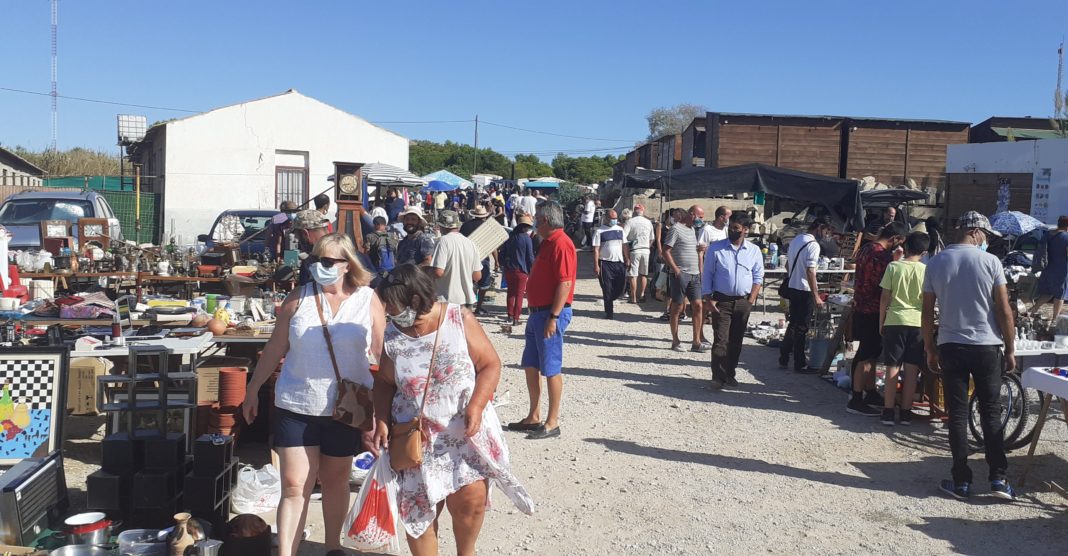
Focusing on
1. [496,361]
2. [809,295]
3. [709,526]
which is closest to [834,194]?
[809,295]

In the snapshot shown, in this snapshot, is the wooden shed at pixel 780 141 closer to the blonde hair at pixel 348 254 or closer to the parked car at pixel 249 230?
the parked car at pixel 249 230

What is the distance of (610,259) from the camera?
44.5ft

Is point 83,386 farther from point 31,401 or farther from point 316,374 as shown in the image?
point 316,374

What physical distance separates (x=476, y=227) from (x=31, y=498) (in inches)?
295

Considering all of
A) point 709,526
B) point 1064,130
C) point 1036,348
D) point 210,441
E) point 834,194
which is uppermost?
point 1064,130

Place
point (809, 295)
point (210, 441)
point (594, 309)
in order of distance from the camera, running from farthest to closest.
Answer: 1. point (594, 309)
2. point (809, 295)
3. point (210, 441)

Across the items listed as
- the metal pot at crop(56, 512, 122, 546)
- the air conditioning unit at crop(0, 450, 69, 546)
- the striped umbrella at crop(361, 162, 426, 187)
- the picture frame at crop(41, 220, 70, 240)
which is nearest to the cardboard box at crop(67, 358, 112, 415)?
the air conditioning unit at crop(0, 450, 69, 546)

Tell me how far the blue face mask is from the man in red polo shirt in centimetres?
275

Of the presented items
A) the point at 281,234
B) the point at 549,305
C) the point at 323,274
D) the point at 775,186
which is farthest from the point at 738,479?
the point at 775,186

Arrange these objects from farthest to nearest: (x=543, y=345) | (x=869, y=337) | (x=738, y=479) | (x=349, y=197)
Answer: (x=349, y=197), (x=869, y=337), (x=543, y=345), (x=738, y=479)

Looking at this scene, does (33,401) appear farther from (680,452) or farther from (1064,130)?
(1064,130)

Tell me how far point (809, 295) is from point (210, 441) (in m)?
6.76

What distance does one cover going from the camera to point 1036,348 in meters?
7.20

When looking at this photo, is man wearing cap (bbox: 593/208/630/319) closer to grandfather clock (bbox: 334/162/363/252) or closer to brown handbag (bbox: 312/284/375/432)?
grandfather clock (bbox: 334/162/363/252)
